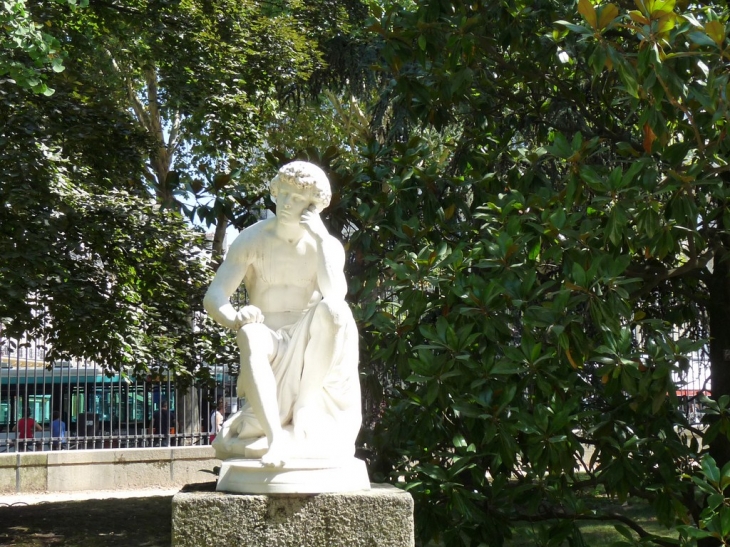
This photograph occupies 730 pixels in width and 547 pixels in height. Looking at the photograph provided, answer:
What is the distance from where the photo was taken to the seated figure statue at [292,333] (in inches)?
183

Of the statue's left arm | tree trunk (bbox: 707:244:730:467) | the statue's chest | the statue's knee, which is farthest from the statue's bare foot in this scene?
tree trunk (bbox: 707:244:730:467)

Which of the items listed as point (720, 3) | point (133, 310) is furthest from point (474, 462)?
point (133, 310)

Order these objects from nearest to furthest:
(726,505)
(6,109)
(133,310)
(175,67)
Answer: (726,505) → (6,109) → (133,310) → (175,67)

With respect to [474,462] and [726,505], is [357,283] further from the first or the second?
[726,505]

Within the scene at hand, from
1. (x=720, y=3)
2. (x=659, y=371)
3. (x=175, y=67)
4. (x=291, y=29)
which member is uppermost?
(x=291, y=29)

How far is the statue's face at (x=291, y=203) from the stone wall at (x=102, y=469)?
993cm

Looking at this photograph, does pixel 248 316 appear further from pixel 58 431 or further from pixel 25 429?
pixel 58 431

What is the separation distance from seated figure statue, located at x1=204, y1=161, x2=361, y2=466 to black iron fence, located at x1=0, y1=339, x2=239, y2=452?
349 inches

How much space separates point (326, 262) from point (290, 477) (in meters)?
1.08

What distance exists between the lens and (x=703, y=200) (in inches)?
242

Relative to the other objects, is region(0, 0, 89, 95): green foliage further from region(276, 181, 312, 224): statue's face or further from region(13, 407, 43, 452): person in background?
region(13, 407, 43, 452): person in background

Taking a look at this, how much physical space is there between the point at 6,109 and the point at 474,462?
546 centimetres

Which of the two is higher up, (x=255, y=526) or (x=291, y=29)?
(x=291, y=29)

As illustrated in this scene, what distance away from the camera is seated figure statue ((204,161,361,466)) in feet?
15.2
